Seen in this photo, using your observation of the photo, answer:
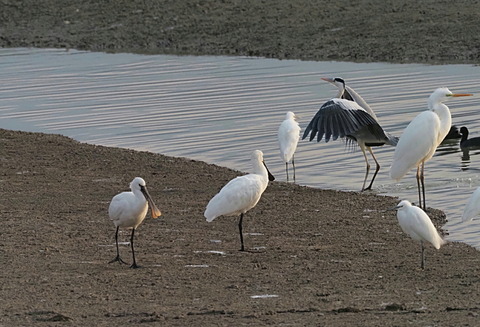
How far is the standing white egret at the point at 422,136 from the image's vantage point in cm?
1176

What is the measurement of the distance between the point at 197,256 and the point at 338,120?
4.49 meters

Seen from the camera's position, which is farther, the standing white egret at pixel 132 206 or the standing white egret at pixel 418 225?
the standing white egret at pixel 132 206

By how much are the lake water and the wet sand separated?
3.33ft

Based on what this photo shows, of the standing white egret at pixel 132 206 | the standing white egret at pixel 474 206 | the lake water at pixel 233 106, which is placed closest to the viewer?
the standing white egret at pixel 132 206

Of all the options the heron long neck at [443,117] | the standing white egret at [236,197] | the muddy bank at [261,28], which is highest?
the muddy bank at [261,28]

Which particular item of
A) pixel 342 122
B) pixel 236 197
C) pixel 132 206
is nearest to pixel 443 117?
pixel 342 122

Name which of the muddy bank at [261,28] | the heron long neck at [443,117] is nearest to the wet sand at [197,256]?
the heron long neck at [443,117]

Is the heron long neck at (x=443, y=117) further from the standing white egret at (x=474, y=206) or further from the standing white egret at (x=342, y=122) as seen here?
the standing white egret at (x=474, y=206)

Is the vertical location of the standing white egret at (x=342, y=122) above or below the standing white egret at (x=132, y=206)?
above

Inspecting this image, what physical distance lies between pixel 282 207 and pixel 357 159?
3.74 m

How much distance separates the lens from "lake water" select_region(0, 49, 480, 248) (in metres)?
14.3

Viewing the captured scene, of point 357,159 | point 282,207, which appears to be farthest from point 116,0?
point 282,207

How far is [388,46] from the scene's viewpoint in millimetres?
25406

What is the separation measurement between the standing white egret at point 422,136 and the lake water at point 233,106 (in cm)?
62
